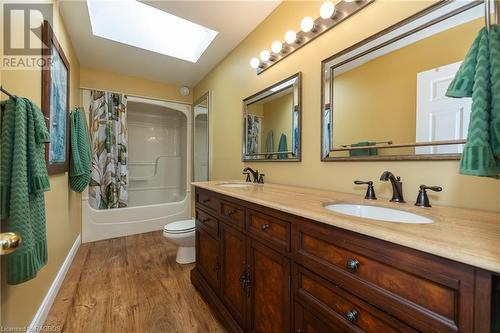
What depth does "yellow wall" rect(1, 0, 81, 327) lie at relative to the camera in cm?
106

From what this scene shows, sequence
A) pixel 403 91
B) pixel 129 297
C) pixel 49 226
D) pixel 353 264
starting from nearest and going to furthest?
pixel 353 264 → pixel 403 91 → pixel 49 226 → pixel 129 297

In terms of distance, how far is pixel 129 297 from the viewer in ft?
5.63

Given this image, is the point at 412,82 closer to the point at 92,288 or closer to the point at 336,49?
the point at 336,49

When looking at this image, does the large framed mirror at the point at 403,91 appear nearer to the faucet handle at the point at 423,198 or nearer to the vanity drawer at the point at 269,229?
the faucet handle at the point at 423,198

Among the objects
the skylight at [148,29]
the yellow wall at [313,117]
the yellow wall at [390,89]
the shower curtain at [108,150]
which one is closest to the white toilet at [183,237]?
the yellow wall at [313,117]

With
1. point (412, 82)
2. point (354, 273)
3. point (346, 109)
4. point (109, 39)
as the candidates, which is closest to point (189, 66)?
point (109, 39)

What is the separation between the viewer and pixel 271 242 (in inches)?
39.2

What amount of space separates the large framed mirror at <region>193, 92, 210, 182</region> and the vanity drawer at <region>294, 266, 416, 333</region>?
7.82 ft

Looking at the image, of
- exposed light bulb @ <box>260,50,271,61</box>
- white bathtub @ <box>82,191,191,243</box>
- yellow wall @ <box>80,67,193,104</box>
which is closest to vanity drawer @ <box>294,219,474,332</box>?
exposed light bulb @ <box>260,50,271,61</box>

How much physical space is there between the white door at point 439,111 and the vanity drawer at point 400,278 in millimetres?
642

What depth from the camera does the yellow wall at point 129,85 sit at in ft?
9.71

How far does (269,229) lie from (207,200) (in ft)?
2.52

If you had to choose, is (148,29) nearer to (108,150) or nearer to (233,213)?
(108,150)

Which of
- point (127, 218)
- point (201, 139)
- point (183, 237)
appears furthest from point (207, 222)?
point (127, 218)
